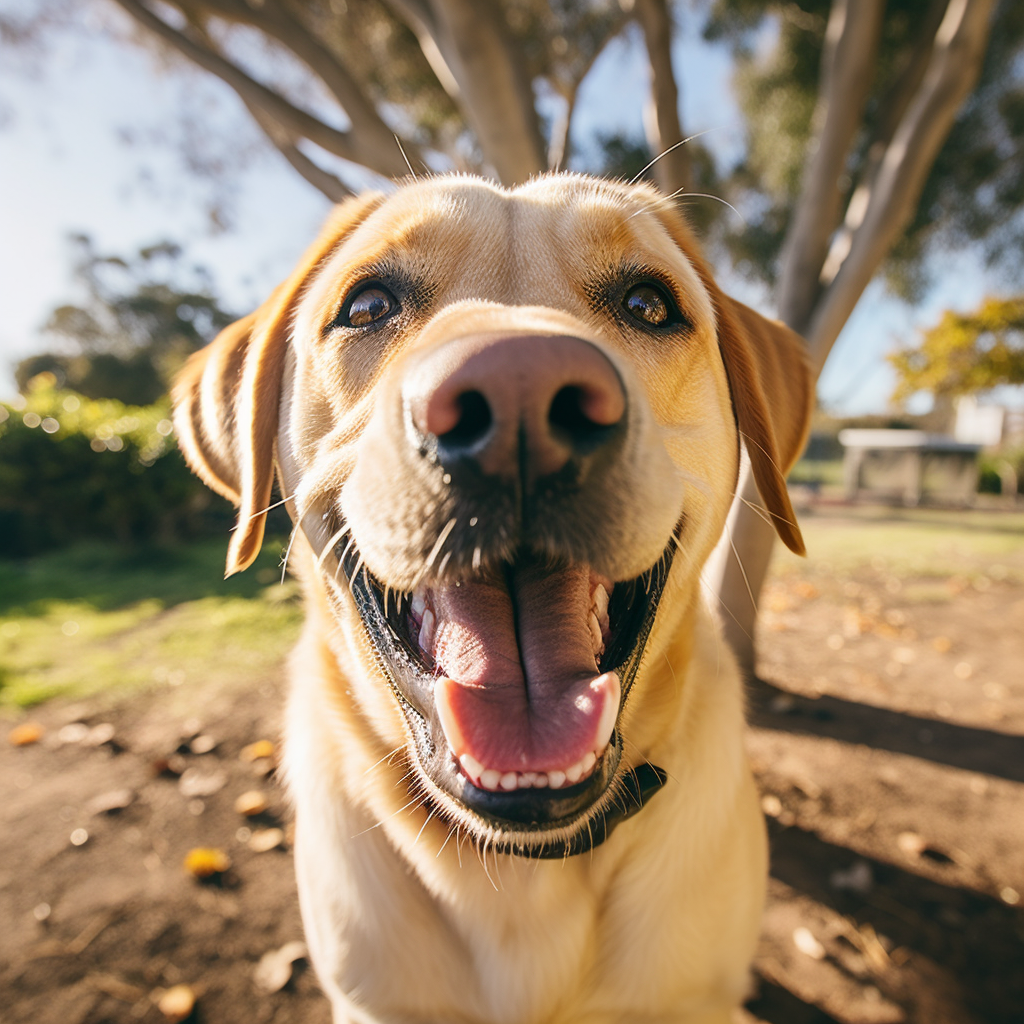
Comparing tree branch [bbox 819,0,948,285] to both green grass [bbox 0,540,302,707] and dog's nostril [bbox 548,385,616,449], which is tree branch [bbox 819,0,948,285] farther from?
green grass [bbox 0,540,302,707]

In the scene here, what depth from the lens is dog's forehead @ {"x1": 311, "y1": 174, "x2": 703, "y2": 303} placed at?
58.9 inches

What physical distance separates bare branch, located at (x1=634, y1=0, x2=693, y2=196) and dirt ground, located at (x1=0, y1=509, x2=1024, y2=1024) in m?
3.80

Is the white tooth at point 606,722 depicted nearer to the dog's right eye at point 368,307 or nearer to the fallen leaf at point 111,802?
the dog's right eye at point 368,307

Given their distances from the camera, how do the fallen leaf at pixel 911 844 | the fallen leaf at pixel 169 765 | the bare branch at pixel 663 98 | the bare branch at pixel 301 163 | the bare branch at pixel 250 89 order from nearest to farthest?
the fallen leaf at pixel 911 844
the fallen leaf at pixel 169 765
the bare branch at pixel 663 98
the bare branch at pixel 250 89
the bare branch at pixel 301 163

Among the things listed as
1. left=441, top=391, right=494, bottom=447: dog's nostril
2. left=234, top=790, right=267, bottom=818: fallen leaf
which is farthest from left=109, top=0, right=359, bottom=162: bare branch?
left=441, top=391, right=494, bottom=447: dog's nostril

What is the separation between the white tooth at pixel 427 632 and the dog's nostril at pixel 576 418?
605 millimetres

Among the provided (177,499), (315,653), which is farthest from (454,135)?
(315,653)

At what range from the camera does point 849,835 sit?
2758 mm

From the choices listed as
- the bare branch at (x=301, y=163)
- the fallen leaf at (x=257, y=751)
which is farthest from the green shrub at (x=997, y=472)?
the fallen leaf at (x=257, y=751)

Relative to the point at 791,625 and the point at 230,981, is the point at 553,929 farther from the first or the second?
the point at 791,625

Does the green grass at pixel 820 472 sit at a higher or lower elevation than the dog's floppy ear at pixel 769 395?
lower

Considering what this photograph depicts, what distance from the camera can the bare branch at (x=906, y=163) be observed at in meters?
3.41

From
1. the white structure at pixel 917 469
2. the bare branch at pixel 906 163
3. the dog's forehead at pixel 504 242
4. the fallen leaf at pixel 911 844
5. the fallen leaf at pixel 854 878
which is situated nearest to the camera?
the dog's forehead at pixel 504 242

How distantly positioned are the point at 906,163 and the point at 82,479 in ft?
32.8
